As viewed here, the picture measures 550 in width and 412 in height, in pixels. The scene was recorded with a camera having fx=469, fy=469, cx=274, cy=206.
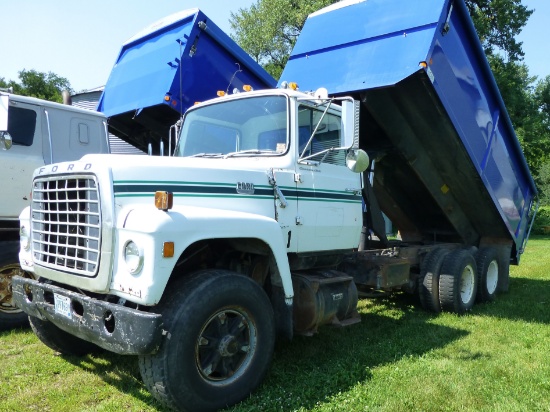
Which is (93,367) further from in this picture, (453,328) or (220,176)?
(453,328)

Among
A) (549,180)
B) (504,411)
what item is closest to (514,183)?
(504,411)

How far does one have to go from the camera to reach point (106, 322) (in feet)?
10.3

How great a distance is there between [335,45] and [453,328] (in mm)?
3781

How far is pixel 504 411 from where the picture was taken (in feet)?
11.1

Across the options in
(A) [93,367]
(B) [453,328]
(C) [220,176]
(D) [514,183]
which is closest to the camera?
(C) [220,176]

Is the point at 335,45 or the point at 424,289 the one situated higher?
the point at 335,45

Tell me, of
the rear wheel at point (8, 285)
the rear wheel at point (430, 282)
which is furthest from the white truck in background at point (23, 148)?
the rear wheel at point (430, 282)

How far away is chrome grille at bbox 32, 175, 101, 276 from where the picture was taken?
10.7 ft

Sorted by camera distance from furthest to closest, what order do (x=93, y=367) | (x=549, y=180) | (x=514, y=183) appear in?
1. (x=549, y=180)
2. (x=514, y=183)
3. (x=93, y=367)

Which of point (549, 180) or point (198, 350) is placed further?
point (549, 180)

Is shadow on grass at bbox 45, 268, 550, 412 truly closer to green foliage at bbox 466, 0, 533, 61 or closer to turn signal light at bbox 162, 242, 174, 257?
turn signal light at bbox 162, 242, 174, 257

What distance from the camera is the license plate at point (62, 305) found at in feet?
10.9

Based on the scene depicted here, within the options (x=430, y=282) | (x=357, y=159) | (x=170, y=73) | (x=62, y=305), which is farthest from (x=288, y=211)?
(x=170, y=73)

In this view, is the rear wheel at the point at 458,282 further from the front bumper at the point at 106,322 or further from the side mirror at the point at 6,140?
the side mirror at the point at 6,140
